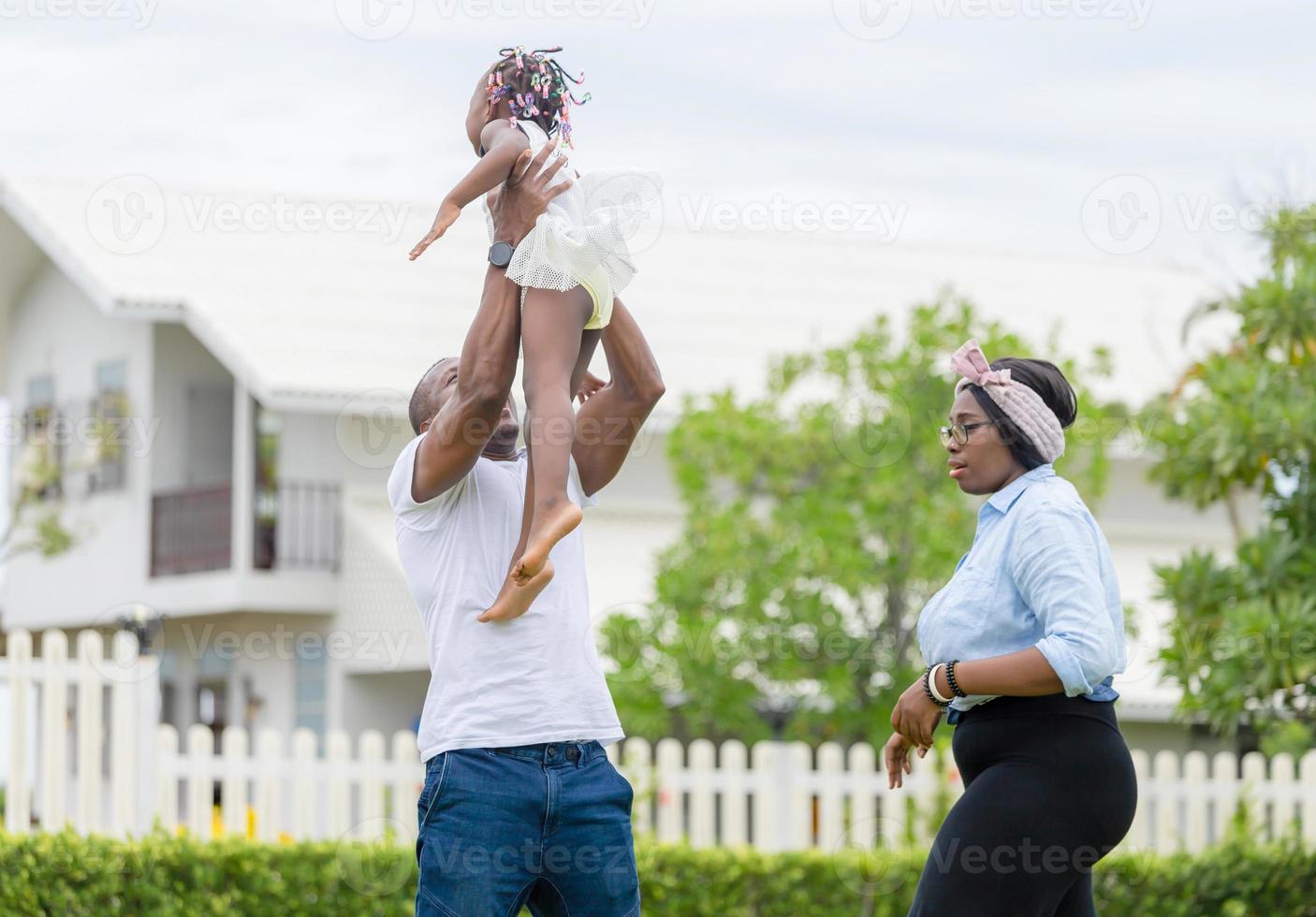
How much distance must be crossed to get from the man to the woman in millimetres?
687

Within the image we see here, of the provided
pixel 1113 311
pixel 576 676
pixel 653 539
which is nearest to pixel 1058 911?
pixel 576 676

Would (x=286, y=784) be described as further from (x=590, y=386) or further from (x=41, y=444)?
(x=41, y=444)

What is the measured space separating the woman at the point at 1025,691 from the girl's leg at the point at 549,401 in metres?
0.88

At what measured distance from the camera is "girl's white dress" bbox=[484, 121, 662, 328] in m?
3.36

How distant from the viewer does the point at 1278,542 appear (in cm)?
768

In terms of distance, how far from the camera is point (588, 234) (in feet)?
11.2

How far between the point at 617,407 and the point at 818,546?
344 inches

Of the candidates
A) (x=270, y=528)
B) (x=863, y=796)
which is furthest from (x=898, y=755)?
(x=270, y=528)

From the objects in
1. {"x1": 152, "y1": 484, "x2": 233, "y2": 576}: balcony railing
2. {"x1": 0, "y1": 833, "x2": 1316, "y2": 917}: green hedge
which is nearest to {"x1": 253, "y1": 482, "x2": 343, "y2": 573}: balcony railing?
{"x1": 152, "y1": 484, "x2": 233, "y2": 576}: balcony railing

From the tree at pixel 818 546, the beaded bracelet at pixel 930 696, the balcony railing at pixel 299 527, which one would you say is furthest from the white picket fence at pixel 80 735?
the balcony railing at pixel 299 527

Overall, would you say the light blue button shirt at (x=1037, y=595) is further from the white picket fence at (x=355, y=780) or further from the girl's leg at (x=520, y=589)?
the white picket fence at (x=355, y=780)

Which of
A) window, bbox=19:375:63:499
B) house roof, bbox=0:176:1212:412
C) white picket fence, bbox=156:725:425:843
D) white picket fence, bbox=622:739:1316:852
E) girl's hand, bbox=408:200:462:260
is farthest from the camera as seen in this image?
window, bbox=19:375:63:499

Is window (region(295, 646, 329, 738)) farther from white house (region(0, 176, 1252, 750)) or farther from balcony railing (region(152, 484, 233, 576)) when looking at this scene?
balcony railing (region(152, 484, 233, 576))

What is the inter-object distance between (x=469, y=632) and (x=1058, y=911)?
1.37 m
